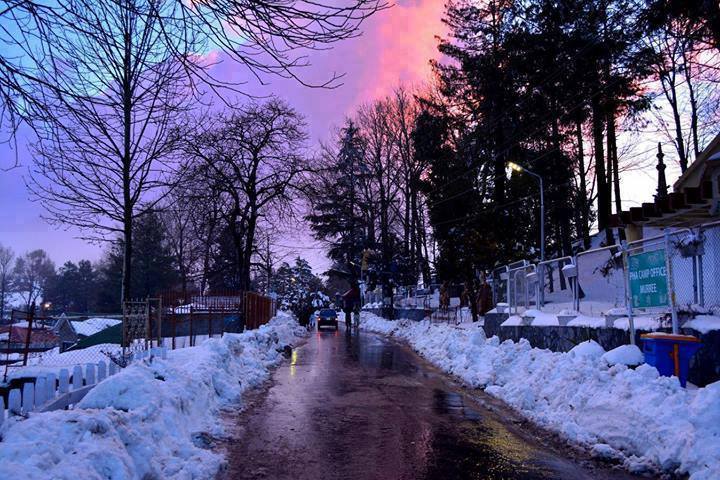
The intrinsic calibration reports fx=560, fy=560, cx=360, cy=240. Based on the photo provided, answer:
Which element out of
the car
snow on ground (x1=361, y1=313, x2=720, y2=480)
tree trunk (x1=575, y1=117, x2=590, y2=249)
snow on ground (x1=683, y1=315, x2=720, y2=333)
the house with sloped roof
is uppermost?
tree trunk (x1=575, y1=117, x2=590, y2=249)

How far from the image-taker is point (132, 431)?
5.23 meters

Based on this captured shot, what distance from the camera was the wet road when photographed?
5.91 meters

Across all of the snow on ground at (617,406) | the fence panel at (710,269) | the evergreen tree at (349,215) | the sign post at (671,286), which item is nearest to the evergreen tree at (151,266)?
the evergreen tree at (349,215)

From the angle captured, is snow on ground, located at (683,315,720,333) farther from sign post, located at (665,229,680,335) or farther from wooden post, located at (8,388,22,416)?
wooden post, located at (8,388,22,416)

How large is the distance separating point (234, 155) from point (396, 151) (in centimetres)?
2566

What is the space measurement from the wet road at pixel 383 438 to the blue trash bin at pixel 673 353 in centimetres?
202

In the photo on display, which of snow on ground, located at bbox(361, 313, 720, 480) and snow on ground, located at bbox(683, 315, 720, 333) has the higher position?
snow on ground, located at bbox(683, 315, 720, 333)

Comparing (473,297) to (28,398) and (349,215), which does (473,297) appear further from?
(349,215)

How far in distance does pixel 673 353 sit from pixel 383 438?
4032mm

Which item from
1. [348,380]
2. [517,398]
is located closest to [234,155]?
[348,380]

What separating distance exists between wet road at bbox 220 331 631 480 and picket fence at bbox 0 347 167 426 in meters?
1.92

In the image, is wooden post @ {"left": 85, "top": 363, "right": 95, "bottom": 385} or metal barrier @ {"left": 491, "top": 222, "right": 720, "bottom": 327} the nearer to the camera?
wooden post @ {"left": 85, "top": 363, "right": 95, "bottom": 385}

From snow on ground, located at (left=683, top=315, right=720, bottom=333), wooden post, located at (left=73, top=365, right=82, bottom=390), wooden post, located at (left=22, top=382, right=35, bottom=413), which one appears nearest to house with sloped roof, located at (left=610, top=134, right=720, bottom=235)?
snow on ground, located at (left=683, top=315, right=720, bottom=333)

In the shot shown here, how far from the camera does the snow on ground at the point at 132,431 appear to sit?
4023mm
